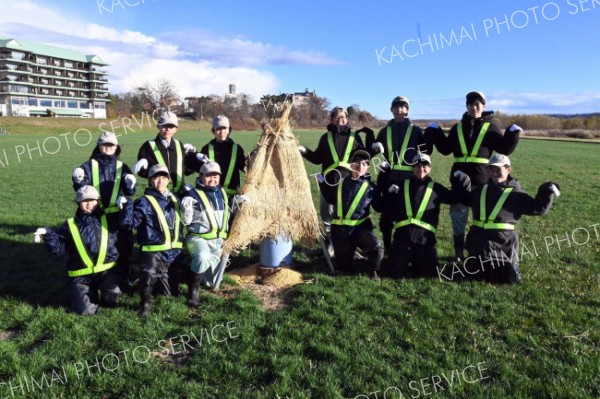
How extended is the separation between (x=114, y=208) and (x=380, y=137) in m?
4.34

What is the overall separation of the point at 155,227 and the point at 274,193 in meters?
1.71

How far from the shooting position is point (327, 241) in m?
7.56

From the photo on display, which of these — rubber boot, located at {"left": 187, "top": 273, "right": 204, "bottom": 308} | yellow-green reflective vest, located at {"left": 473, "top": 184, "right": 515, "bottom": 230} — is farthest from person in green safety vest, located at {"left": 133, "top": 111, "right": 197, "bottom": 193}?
yellow-green reflective vest, located at {"left": 473, "top": 184, "right": 515, "bottom": 230}

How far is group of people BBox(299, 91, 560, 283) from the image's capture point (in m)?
6.40

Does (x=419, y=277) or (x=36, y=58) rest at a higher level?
(x=36, y=58)

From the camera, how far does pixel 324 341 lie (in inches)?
189

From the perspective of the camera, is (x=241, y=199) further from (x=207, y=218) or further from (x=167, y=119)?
(x=167, y=119)

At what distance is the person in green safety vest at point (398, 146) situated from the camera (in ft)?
23.6

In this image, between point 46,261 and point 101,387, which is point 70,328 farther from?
point 46,261

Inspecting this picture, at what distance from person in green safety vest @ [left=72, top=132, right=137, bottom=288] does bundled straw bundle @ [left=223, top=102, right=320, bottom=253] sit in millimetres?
1474

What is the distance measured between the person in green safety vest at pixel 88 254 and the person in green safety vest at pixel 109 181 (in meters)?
0.56

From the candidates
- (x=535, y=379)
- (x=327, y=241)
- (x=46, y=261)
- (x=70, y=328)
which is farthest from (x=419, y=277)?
(x=46, y=261)

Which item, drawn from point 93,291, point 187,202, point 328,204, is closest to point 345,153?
point 328,204

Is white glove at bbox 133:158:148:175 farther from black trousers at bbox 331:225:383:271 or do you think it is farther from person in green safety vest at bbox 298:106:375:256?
black trousers at bbox 331:225:383:271
